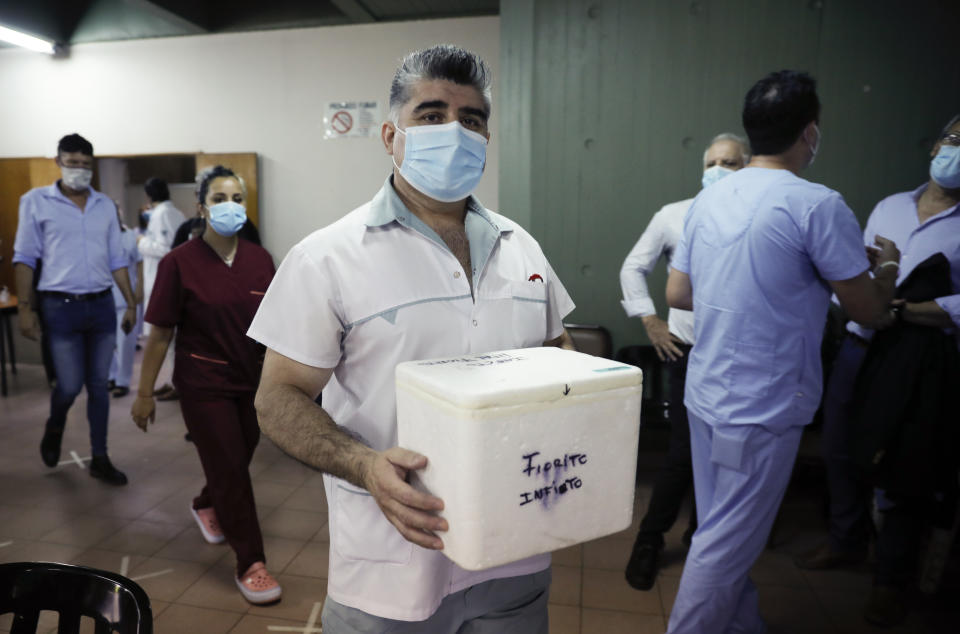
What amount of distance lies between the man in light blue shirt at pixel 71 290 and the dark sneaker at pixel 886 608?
3.48 m

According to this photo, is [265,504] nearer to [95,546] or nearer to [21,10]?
[95,546]

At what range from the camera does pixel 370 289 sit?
1012 millimetres

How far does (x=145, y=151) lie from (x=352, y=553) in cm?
564

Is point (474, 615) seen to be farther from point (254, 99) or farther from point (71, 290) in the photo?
point (254, 99)

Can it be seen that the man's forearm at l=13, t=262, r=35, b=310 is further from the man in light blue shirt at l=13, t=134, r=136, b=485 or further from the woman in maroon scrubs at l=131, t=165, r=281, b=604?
the woman in maroon scrubs at l=131, t=165, r=281, b=604

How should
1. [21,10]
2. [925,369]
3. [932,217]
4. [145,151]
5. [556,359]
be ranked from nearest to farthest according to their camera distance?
1. [556,359]
2. [925,369]
3. [932,217]
4. [21,10]
5. [145,151]

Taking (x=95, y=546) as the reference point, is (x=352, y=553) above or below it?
above

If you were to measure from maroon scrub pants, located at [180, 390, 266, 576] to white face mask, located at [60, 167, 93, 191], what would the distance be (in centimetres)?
179

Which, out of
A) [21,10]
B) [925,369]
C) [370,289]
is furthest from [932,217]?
[21,10]

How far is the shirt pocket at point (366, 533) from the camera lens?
104 cm

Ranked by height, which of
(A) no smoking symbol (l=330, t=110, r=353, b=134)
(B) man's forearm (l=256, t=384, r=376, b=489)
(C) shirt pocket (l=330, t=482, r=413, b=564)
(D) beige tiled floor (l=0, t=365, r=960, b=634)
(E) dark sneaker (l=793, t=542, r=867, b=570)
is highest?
(A) no smoking symbol (l=330, t=110, r=353, b=134)

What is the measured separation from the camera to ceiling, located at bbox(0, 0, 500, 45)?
15.4ft

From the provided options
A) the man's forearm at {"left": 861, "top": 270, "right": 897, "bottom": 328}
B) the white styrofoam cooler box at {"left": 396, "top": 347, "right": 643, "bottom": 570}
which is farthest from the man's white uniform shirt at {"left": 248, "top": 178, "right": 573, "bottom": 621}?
the man's forearm at {"left": 861, "top": 270, "right": 897, "bottom": 328}

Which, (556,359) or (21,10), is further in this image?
(21,10)
